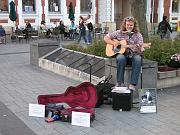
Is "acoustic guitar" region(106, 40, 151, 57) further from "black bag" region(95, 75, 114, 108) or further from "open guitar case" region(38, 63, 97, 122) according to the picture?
"open guitar case" region(38, 63, 97, 122)

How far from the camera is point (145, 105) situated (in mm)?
6441

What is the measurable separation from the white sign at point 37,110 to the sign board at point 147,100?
167cm

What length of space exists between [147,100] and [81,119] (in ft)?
4.18

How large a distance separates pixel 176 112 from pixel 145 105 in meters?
0.60

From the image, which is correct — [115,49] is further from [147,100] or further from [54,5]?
[54,5]

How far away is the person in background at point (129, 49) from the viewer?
22.7 ft

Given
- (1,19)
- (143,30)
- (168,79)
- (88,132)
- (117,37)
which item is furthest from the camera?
(1,19)

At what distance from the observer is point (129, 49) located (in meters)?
7.07

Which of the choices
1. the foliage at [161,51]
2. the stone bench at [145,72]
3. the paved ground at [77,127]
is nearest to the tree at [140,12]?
the foliage at [161,51]

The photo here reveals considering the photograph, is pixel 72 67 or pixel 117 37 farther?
pixel 72 67

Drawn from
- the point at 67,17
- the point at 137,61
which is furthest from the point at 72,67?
the point at 67,17

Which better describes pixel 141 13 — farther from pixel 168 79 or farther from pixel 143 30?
pixel 168 79

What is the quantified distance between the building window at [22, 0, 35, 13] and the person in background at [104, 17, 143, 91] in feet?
61.5

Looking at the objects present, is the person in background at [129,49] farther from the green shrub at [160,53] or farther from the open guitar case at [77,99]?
the green shrub at [160,53]
